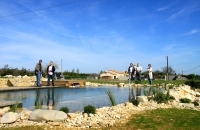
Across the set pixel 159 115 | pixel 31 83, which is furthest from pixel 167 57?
pixel 159 115

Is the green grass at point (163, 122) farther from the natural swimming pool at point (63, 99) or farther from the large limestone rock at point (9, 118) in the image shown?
the large limestone rock at point (9, 118)

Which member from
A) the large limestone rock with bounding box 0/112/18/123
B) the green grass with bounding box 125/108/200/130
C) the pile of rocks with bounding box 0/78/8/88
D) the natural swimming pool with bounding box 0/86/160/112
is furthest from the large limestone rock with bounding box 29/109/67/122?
the pile of rocks with bounding box 0/78/8/88

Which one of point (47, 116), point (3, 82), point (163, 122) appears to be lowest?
point (163, 122)

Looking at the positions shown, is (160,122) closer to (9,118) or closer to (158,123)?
(158,123)

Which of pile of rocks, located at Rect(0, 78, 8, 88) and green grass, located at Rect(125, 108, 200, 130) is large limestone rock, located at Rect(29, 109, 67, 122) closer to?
green grass, located at Rect(125, 108, 200, 130)

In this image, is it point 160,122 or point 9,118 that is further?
point 9,118

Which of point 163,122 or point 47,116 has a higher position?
point 47,116

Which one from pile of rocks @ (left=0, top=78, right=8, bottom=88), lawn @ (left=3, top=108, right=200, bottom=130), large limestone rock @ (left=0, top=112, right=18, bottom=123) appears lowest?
lawn @ (left=3, top=108, right=200, bottom=130)

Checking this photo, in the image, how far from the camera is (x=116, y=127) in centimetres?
389

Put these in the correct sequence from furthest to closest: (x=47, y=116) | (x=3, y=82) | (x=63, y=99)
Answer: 1. (x=3, y=82)
2. (x=63, y=99)
3. (x=47, y=116)

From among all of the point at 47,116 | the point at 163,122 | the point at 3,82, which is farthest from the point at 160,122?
the point at 3,82

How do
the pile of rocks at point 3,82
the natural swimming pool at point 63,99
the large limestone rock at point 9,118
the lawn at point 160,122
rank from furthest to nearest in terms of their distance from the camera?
the pile of rocks at point 3,82 → the natural swimming pool at point 63,99 → the large limestone rock at point 9,118 → the lawn at point 160,122

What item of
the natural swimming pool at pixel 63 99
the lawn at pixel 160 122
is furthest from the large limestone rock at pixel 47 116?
the lawn at pixel 160 122

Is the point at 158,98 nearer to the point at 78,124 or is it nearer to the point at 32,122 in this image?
the point at 78,124
